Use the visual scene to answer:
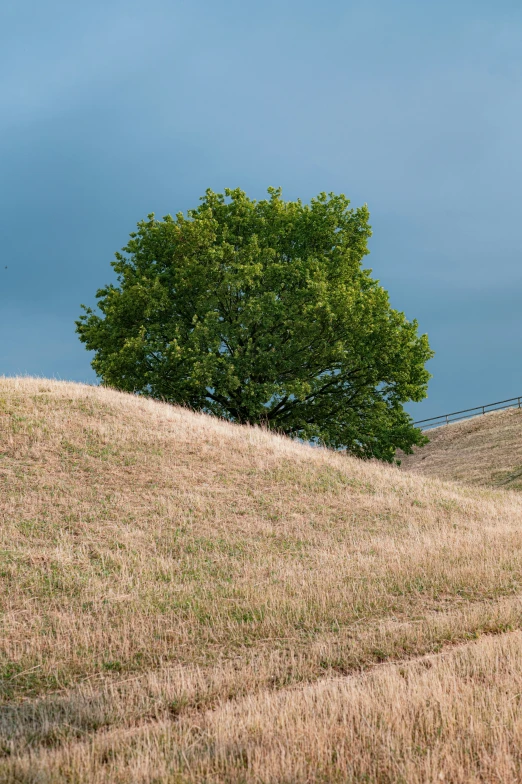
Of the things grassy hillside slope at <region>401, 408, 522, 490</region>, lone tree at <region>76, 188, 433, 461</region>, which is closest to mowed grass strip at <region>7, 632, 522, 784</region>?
lone tree at <region>76, 188, 433, 461</region>

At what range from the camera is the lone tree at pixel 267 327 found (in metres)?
30.1

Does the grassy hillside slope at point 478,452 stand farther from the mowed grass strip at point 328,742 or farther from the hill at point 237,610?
the mowed grass strip at point 328,742

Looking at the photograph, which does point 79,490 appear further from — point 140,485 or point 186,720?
point 186,720

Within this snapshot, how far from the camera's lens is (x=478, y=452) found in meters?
47.8

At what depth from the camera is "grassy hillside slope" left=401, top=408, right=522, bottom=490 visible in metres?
38.7

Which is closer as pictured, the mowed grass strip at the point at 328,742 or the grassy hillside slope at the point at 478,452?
the mowed grass strip at the point at 328,742

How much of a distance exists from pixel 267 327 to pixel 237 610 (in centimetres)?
1975

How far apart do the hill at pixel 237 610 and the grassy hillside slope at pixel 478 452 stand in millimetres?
13589

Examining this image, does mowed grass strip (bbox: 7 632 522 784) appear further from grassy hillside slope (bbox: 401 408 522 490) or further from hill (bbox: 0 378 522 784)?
grassy hillside slope (bbox: 401 408 522 490)

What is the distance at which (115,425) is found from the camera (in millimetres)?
24375

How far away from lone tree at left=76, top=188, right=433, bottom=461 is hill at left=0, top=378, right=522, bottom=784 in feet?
16.8

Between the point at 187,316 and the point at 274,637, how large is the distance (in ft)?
75.8

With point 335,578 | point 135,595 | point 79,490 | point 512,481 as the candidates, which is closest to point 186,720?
point 135,595

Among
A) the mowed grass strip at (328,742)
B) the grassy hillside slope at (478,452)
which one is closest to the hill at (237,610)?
the mowed grass strip at (328,742)
